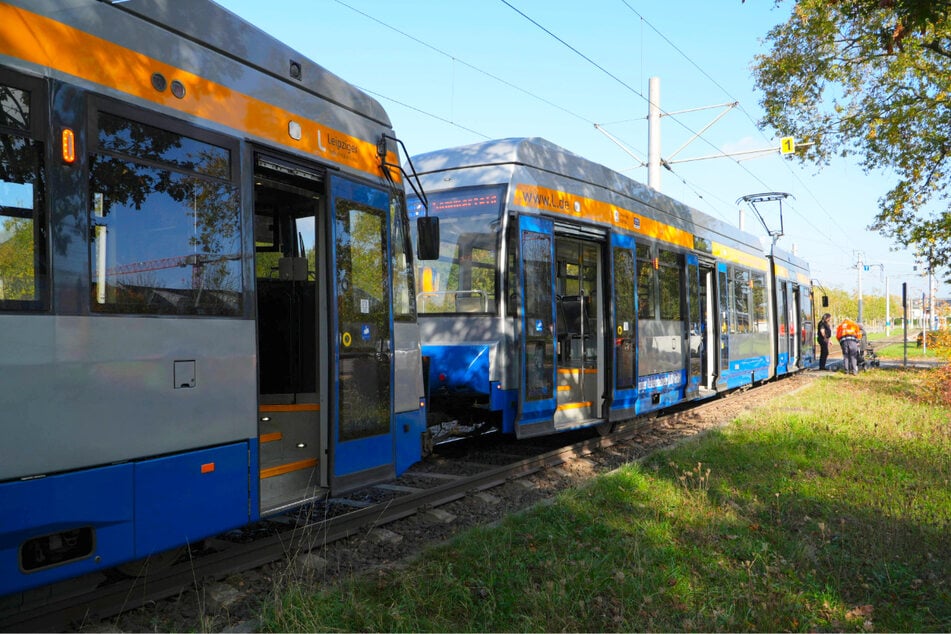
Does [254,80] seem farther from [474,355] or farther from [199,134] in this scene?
[474,355]

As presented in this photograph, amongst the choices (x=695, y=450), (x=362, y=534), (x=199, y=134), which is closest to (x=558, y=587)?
(x=362, y=534)

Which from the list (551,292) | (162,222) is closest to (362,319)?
(162,222)

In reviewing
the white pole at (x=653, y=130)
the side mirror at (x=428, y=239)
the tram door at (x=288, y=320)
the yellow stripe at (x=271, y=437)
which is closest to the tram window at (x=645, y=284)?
the side mirror at (x=428, y=239)

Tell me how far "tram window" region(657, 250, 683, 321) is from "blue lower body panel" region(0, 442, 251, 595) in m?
8.68

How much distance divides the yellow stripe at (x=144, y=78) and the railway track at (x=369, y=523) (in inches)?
109

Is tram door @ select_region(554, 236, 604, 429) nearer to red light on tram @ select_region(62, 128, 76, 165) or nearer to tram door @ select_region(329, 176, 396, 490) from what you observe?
tram door @ select_region(329, 176, 396, 490)

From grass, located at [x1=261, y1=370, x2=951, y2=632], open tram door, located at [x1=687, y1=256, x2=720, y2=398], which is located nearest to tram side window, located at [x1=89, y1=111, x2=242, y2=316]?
grass, located at [x1=261, y1=370, x2=951, y2=632]

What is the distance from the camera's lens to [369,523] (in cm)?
614

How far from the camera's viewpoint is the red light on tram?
3.74 meters

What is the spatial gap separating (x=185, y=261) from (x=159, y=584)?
1984 millimetres

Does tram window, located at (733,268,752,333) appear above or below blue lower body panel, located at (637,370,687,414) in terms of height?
above

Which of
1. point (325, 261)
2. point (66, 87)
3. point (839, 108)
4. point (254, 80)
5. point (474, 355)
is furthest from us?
point (839, 108)

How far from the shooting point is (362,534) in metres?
5.89

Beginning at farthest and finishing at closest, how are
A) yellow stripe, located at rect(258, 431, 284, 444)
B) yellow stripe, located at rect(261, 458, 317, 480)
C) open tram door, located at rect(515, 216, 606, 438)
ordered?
open tram door, located at rect(515, 216, 606, 438) → yellow stripe, located at rect(258, 431, 284, 444) → yellow stripe, located at rect(261, 458, 317, 480)
